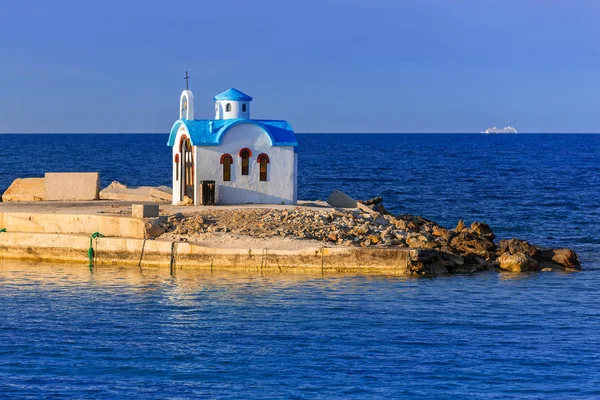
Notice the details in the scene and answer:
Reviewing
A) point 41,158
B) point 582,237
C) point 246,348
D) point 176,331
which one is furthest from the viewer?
point 41,158

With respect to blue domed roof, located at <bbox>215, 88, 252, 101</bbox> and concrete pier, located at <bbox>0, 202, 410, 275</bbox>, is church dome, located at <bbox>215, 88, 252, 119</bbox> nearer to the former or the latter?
blue domed roof, located at <bbox>215, 88, 252, 101</bbox>

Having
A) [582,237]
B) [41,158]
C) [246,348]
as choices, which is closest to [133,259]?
[246,348]

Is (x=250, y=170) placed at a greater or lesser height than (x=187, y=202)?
greater

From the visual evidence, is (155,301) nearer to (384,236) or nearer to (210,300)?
(210,300)

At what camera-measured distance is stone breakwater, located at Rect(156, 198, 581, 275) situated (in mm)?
31453

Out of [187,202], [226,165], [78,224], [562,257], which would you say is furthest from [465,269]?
[78,224]

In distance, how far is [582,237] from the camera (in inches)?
1628

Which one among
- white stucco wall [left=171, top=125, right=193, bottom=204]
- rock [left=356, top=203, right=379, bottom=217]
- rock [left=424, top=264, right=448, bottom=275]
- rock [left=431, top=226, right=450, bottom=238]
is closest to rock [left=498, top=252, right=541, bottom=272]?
rock [left=424, top=264, right=448, bottom=275]

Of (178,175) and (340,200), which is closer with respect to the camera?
(178,175)

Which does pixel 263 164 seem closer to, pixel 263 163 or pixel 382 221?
pixel 263 163

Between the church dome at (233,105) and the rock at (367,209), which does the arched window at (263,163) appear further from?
the rock at (367,209)

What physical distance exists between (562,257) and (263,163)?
11789 mm

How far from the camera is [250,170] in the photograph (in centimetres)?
3778

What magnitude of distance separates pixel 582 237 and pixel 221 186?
15.3 metres
